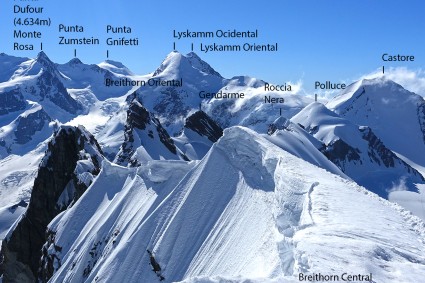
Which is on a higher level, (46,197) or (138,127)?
(138,127)

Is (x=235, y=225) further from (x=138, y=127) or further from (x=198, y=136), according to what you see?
(x=198, y=136)

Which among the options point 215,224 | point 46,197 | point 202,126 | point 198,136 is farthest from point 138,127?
point 215,224

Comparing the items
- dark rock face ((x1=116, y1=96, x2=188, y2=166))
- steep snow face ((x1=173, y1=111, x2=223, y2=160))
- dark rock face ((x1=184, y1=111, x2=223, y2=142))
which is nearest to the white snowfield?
dark rock face ((x1=116, y1=96, x2=188, y2=166))

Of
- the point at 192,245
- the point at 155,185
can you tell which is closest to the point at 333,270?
the point at 192,245

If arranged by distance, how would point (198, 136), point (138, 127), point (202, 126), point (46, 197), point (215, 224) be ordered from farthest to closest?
Answer: point (202, 126)
point (198, 136)
point (138, 127)
point (46, 197)
point (215, 224)

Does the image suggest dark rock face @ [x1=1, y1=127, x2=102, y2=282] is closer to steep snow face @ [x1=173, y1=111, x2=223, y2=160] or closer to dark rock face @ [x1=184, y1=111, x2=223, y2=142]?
steep snow face @ [x1=173, y1=111, x2=223, y2=160]

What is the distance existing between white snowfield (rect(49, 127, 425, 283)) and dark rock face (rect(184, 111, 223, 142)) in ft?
328

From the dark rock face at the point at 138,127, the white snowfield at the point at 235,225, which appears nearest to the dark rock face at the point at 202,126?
the dark rock face at the point at 138,127

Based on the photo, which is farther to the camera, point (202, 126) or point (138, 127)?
point (202, 126)

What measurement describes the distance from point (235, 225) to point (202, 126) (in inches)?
4951

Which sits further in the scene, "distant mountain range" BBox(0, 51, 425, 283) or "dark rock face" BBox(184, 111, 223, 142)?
"dark rock face" BBox(184, 111, 223, 142)

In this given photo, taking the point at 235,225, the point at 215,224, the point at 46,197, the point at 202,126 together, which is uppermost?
the point at 202,126

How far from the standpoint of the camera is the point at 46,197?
70.0 metres

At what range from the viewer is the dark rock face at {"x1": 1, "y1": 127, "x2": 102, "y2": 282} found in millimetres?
66250
